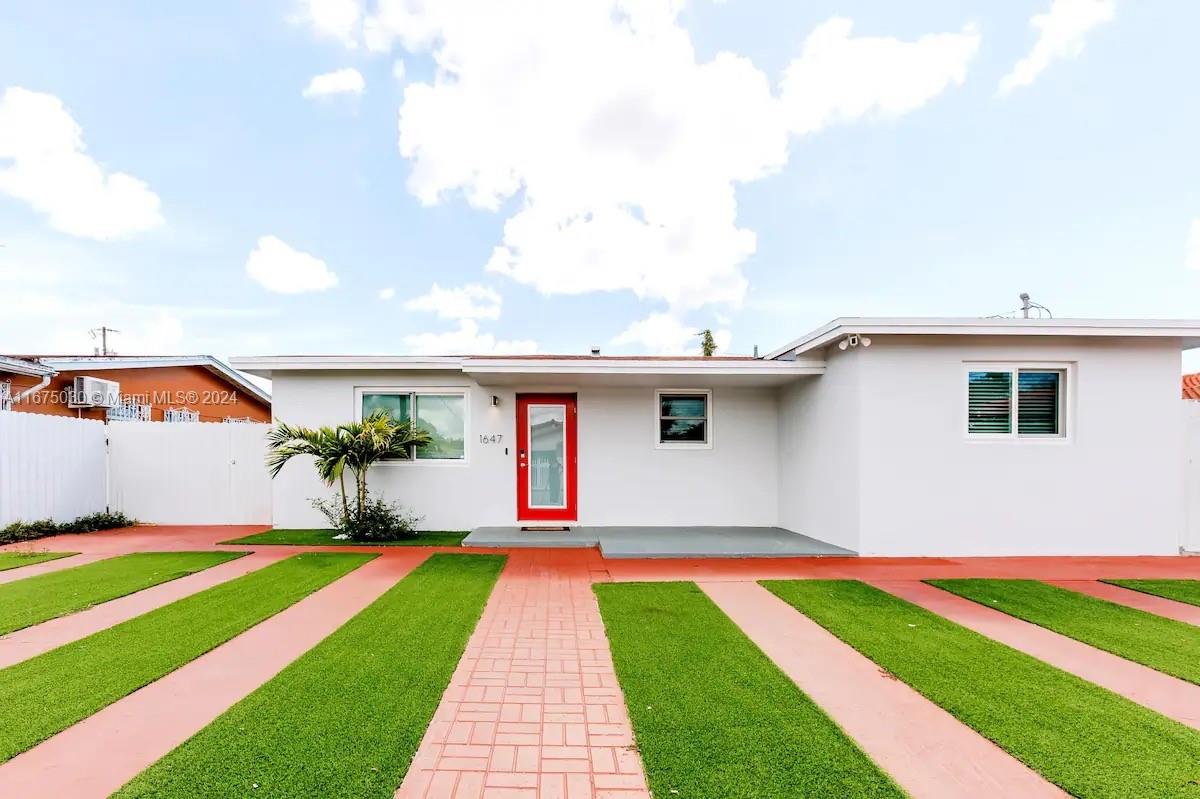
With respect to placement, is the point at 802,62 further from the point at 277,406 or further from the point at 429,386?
the point at 277,406

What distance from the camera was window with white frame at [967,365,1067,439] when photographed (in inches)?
282

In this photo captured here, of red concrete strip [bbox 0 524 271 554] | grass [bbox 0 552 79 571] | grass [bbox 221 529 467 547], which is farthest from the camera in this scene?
grass [bbox 221 529 467 547]

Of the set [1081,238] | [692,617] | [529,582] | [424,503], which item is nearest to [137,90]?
[424,503]

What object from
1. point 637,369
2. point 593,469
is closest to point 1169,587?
point 637,369

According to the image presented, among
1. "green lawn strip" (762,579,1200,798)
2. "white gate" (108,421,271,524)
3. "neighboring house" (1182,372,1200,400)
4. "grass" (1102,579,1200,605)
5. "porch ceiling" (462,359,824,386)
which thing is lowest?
"grass" (1102,579,1200,605)

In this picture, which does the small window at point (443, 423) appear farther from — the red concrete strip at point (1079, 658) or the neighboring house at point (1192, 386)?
the neighboring house at point (1192, 386)

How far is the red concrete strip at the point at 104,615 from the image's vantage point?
3.81 meters

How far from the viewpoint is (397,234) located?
13.9m

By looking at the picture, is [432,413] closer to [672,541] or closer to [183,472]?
[672,541]

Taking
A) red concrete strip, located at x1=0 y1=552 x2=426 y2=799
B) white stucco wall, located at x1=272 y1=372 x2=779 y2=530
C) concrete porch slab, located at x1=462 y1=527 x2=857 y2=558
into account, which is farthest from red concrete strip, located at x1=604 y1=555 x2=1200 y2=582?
red concrete strip, located at x1=0 y1=552 x2=426 y2=799

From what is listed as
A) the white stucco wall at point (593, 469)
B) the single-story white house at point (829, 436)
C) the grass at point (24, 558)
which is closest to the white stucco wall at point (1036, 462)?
the single-story white house at point (829, 436)

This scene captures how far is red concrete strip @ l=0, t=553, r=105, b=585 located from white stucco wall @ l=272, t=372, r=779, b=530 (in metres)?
2.38

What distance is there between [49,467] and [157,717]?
8799mm

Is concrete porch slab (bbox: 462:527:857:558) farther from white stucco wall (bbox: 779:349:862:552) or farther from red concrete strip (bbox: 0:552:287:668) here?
red concrete strip (bbox: 0:552:287:668)
